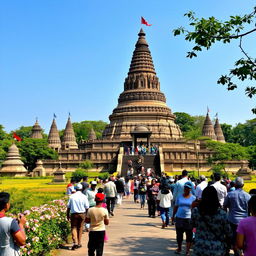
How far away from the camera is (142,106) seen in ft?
222

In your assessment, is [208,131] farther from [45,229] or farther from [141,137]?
[45,229]

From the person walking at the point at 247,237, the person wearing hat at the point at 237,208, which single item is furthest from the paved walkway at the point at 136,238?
the person walking at the point at 247,237

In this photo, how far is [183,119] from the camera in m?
114

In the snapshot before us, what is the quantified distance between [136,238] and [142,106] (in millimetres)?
56370

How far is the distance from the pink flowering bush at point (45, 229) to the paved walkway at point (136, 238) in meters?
0.55

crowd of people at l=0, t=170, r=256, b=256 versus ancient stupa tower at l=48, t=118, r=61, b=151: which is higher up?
ancient stupa tower at l=48, t=118, r=61, b=151

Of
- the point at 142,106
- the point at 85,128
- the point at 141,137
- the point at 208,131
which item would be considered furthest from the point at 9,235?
the point at 85,128

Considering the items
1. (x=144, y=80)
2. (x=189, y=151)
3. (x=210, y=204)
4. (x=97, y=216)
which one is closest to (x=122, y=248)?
(x=97, y=216)

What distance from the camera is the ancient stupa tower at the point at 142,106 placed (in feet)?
218

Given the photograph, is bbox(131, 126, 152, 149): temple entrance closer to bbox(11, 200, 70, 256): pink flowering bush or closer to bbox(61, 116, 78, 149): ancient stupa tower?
bbox(61, 116, 78, 149): ancient stupa tower

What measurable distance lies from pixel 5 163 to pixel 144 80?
3055 cm

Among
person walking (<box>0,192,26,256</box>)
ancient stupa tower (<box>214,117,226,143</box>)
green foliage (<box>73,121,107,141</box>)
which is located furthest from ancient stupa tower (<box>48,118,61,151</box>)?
person walking (<box>0,192,26,256</box>)

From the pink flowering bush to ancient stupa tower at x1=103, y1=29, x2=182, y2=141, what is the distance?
51989 millimetres

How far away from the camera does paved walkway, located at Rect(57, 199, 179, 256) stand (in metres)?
10.1
